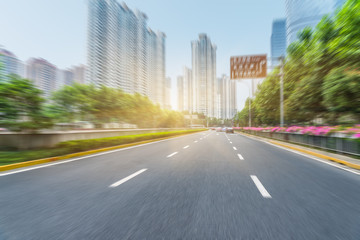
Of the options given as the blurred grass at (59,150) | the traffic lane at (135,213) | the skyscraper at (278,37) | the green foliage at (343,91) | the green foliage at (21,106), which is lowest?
the traffic lane at (135,213)

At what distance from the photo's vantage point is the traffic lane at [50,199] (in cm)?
222

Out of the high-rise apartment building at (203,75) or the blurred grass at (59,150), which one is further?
the high-rise apartment building at (203,75)

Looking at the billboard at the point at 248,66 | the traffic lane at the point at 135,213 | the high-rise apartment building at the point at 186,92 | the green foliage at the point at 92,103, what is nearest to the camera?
the traffic lane at the point at 135,213

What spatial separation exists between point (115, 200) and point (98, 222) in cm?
73

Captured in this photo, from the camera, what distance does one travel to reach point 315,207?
2832 mm

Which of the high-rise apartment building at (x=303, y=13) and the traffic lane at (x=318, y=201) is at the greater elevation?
the high-rise apartment building at (x=303, y=13)

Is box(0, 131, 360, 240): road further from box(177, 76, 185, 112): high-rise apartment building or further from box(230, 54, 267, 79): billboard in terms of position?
box(177, 76, 185, 112): high-rise apartment building

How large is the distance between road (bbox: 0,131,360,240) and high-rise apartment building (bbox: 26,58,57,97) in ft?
448

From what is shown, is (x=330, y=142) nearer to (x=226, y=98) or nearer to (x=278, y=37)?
(x=226, y=98)

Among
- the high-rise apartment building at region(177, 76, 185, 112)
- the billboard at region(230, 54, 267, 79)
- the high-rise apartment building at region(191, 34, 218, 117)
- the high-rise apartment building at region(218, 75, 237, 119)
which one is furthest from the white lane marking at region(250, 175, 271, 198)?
the high-rise apartment building at region(177, 76, 185, 112)

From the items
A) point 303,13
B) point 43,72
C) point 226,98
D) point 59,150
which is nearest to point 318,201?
point 59,150

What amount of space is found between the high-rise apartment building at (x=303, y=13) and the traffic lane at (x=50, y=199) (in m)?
49.9

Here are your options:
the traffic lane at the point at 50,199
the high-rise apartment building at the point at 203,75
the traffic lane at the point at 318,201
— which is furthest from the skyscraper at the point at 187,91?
the traffic lane at the point at 50,199

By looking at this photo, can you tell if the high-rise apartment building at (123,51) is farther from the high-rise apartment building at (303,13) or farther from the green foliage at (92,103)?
the high-rise apartment building at (303,13)
